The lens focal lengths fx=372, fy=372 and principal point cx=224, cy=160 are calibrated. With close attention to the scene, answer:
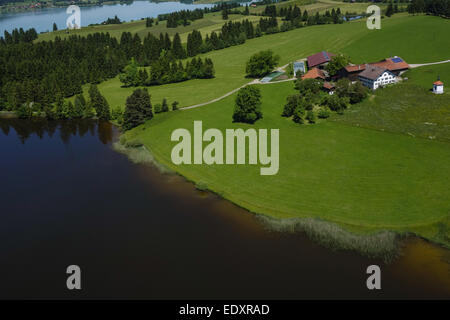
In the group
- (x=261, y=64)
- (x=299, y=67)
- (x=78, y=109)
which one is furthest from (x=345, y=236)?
(x=78, y=109)

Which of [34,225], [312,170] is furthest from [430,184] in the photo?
[34,225]

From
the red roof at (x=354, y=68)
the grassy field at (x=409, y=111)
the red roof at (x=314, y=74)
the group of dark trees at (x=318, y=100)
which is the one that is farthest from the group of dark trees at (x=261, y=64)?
the grassy field at (x=409, y=111)

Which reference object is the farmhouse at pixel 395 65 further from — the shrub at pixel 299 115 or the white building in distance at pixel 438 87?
the shrub at pixel 299 115

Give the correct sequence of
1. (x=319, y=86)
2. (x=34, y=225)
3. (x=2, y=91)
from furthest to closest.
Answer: (x=2, y=91), (x=319, y=86), (x=34, y=225)
